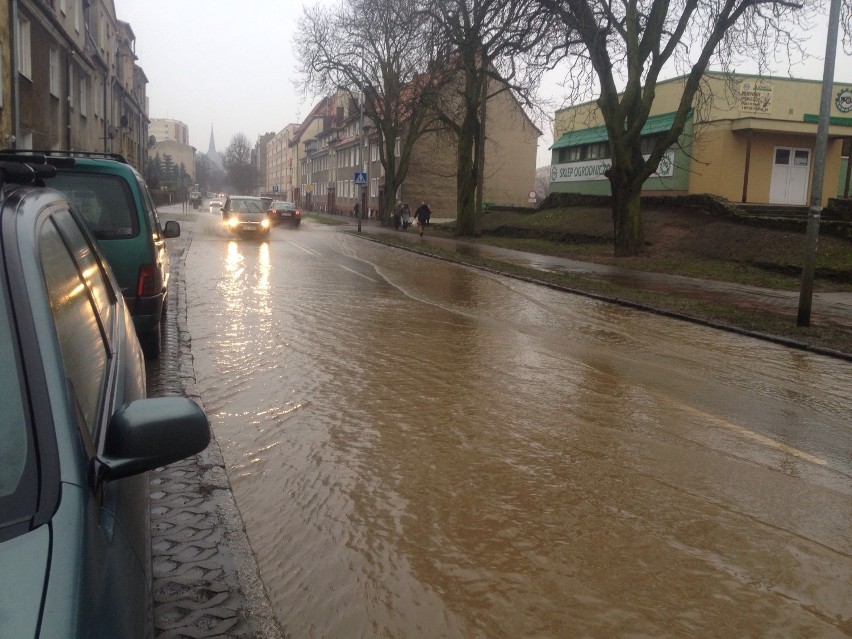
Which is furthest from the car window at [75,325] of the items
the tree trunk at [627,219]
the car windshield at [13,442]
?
the tree trunk at [627,219]

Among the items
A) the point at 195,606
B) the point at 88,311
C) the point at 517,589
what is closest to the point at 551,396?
the point at 517,589

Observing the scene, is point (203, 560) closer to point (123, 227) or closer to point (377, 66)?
point (123, 227)

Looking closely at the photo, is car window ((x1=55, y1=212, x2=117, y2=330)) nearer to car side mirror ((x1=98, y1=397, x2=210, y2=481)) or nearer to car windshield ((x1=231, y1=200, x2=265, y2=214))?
car side mirror ((x1=98, y1=397, x2=210, y2=481))

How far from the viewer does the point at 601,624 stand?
124 inches

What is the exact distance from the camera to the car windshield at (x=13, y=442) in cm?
157

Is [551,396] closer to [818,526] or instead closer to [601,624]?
[818,526]

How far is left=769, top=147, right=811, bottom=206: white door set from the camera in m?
32.6

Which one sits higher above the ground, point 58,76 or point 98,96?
point 98,96

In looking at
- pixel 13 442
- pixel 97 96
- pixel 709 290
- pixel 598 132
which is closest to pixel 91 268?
pixel 13 442

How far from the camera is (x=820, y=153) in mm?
11008

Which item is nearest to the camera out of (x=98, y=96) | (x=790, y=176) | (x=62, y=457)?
(x=62, y=457)

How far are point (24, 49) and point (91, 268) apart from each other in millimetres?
21602

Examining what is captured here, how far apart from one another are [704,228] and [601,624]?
80.5ft

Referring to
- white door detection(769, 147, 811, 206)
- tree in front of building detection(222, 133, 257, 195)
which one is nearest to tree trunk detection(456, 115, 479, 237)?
white door detection(769, 147, 811, 206)
